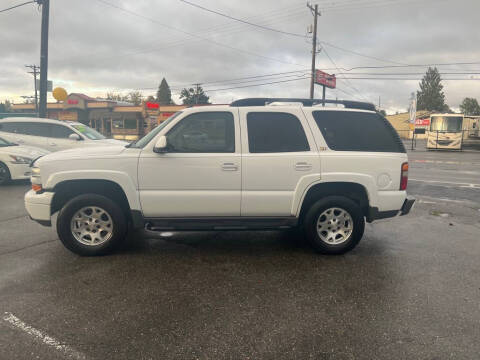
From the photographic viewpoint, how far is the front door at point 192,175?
13.9ft

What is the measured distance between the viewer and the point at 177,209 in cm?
430

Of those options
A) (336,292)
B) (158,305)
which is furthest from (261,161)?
(158,305)

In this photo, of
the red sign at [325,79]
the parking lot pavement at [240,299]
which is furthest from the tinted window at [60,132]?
the red sign at [325,79]

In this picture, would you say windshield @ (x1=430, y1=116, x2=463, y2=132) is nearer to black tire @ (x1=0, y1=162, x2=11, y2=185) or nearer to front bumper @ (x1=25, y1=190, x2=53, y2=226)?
black tire @ (x1=0, y1=162, x2=11, y2=185)

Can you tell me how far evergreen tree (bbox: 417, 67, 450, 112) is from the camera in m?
91.1

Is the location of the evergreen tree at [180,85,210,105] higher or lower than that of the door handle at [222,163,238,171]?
higher

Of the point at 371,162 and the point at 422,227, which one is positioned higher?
the point at 371,162

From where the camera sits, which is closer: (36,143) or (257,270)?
(257,270)

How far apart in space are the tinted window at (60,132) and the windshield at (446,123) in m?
26.3

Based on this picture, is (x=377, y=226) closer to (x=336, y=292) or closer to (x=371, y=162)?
(x=371, y=162)

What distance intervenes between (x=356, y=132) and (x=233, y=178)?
5.72 feet

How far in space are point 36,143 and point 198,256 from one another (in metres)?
9.16

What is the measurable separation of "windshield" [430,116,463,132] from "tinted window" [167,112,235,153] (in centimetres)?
2770

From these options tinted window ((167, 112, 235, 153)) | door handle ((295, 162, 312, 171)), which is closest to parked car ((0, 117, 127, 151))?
tinted window ((167, 112, 235, 153))
